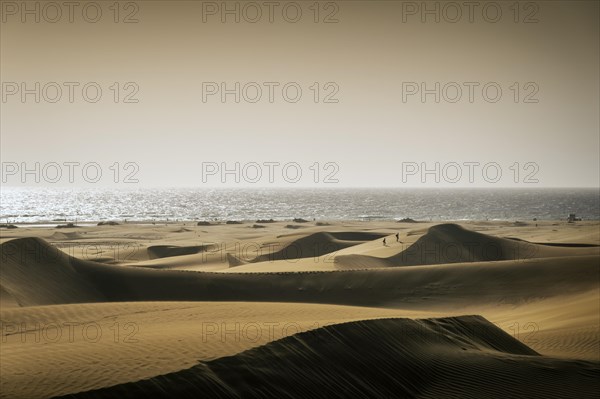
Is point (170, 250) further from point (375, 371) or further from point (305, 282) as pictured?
point (375, 371)

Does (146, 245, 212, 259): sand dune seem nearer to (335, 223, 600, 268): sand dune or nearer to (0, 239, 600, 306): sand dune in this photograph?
(335, 223, 600, 268): sand dune

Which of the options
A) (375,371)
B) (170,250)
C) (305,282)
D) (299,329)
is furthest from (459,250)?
(375,371)

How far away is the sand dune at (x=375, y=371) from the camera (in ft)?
33.7

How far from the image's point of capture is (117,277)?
28.7 meters

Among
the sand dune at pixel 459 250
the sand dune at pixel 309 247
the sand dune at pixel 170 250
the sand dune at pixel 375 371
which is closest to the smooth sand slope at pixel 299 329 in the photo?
the sand dune at pixel 375 371

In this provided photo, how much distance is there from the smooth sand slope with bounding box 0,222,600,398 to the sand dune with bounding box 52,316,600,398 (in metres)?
0.03

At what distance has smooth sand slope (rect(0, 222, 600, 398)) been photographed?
35.0 feet

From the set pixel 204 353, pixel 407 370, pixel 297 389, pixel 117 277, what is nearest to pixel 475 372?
pixel 407 370

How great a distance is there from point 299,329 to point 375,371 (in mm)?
1790

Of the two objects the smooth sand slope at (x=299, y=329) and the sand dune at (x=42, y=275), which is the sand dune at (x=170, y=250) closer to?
the smooth sand slope at (x=299, y=329)

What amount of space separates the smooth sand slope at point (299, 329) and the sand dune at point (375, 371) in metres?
0.03

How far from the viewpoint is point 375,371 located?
1209cm

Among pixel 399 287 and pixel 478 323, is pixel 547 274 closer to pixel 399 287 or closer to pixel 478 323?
pixel 399 287

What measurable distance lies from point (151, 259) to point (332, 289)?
19847 mm
